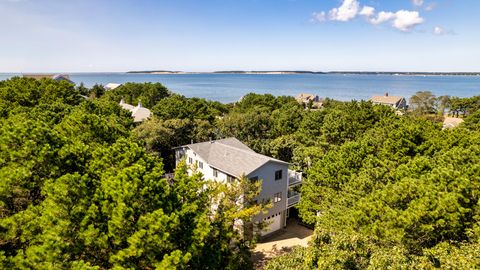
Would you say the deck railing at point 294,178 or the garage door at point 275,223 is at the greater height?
the deck railing at point 294,178

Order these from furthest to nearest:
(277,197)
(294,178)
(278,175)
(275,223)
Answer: (294,178)
(275,223)
(277,197)
(278,175)

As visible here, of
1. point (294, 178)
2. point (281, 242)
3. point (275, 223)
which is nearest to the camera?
point (281, 242)

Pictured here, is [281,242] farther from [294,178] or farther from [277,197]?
[294,178]

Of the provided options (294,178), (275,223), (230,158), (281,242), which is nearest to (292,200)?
(294,178)

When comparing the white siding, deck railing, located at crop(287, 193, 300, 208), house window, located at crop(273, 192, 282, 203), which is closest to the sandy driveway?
the white siding

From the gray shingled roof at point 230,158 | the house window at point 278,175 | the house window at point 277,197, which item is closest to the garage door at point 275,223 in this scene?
the house window at point 277,197

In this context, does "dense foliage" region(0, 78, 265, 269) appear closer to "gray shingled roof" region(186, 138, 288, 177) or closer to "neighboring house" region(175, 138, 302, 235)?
"gray shingled roof" region(186, 138, 288, 177)

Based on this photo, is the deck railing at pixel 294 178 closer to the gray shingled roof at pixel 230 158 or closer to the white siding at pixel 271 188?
the white siding at pixel 271 188

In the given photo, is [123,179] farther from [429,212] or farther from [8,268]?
[429,212]

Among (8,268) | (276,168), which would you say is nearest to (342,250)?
(8,268)
